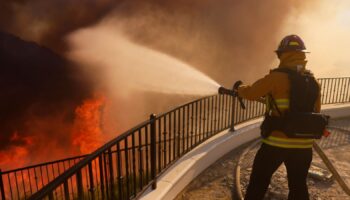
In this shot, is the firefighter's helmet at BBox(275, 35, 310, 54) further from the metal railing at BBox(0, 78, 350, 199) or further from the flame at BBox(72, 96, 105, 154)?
the flame at BBox(72, 96, 105, 154)

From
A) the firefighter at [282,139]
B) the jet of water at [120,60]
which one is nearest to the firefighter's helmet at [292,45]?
the firefighter at [282,139]

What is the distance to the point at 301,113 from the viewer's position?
288 cm

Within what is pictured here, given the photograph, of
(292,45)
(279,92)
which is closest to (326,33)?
(292,45)

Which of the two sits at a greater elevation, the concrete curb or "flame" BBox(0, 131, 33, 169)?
the concrete curb

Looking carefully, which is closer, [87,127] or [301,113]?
[301,113]

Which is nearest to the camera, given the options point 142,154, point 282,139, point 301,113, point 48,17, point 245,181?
point 301,113

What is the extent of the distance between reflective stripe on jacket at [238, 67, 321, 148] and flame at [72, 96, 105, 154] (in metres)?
14.2

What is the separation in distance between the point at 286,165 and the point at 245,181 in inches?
61.9

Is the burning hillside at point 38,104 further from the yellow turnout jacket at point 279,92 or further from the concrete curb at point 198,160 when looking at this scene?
the yellow turnout jacket at point 279,92

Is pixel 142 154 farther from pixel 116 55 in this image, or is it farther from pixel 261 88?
pixel 116 55

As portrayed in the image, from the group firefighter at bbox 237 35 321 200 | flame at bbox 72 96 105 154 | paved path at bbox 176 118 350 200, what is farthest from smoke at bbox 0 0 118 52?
firefighter at bbox 237 35 321 200

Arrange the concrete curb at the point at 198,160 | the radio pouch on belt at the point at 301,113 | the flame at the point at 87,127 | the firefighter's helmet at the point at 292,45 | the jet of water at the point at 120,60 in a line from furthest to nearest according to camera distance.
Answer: the flame at the point at 87,127
the jet of water at the point at 120,60
the concrete curb at the point at 198,160
the firefighter's helmet at the point at 292,45
the radio pouch on belt at the point at 301,113

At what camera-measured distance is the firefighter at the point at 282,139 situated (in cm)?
289

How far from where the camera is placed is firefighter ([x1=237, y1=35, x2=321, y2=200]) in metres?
2.89
